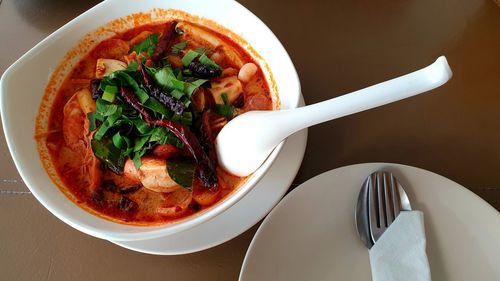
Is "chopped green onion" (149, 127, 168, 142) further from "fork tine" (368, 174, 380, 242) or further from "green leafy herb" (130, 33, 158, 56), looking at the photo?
"fork tine" (368, 174, 380, 242)

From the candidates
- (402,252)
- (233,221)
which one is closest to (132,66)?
(233,221)

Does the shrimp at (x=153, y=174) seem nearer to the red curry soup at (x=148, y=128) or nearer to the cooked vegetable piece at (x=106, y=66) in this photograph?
the red curry soup at (x=148, y=128)

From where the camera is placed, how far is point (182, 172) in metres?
0.95

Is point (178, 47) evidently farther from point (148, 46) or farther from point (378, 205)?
point (378, 205)

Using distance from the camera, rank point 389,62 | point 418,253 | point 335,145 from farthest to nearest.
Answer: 1. point 389,62
2. point 335,145
3. point 418,253

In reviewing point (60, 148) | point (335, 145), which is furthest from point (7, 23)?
point (335, 145)

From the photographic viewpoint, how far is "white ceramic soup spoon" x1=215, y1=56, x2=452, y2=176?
682 mm

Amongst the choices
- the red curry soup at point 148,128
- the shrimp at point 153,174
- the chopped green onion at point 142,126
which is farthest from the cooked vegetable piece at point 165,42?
the shrimp at point 153,174

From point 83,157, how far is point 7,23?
2.50 ft

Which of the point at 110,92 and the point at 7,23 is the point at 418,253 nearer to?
the point at 110,92

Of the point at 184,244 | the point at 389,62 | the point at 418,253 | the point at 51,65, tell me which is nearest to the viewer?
the point at 418,253

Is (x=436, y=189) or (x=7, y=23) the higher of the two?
(x=7, y=23)

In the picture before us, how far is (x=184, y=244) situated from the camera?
972 mm

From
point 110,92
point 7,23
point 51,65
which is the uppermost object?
point 7,23
